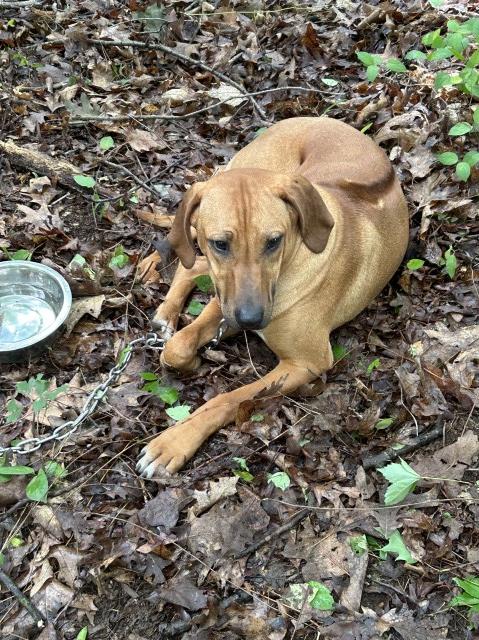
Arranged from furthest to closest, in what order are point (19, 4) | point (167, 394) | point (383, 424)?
1. point (19, 4)
2. point (167, 394)
3. point (383, 424)

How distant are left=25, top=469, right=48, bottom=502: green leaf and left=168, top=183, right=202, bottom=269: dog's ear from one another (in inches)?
57.6

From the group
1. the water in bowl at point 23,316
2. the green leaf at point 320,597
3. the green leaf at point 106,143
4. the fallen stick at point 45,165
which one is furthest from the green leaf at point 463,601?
the green leaf at point 106,143

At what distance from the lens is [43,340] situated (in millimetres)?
3900

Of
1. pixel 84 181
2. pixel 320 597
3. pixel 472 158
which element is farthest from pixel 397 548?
pixel 84 181

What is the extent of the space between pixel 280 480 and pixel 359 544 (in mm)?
512

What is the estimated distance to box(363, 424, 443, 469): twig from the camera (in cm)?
344

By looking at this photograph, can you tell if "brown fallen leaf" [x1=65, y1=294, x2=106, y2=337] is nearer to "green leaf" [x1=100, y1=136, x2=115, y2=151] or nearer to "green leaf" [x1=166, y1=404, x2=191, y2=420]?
"green leaf" [x1=166, y1=404, x2=191, y2=420]

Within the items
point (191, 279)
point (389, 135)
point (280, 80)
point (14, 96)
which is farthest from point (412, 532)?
point (14, 96)

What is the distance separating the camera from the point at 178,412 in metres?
3.69

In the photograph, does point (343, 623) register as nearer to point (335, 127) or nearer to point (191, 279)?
point (191, 279)

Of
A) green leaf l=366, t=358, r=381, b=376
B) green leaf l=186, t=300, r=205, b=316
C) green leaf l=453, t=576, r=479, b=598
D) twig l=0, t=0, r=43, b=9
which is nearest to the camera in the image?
green leaf l=453, t=576, r=479, b=598

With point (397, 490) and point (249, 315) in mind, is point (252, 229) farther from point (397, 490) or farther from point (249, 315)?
point (397, 490)

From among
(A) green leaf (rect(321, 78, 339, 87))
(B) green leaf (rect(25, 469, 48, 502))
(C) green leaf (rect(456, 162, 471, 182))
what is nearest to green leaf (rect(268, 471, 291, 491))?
(B) green leaf (rect(25, 469, 48, 502))

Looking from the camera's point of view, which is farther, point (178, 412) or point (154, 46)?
point (154, 46)
